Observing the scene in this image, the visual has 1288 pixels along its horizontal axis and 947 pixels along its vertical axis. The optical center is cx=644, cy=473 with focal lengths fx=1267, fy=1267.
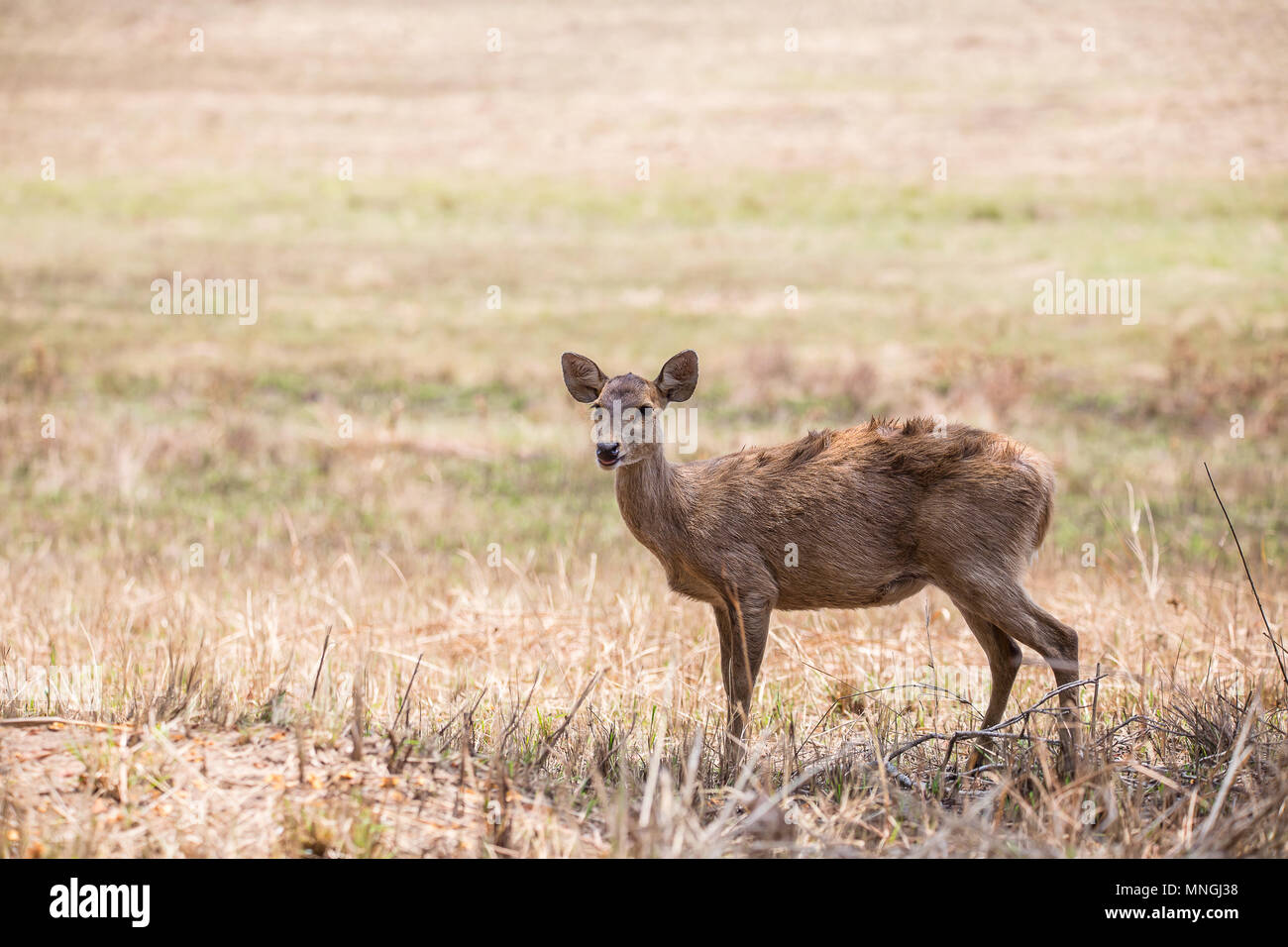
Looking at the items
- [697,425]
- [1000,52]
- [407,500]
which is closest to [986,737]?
[407,500]

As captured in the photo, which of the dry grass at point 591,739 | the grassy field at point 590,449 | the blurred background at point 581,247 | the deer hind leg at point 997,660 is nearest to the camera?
the dry grass at point 591,739

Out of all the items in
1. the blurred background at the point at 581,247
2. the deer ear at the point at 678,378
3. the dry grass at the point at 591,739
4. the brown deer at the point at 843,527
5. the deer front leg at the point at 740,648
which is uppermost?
the blurred background at the point at 581,247

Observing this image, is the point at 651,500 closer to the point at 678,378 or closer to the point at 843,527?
the point at 678,378

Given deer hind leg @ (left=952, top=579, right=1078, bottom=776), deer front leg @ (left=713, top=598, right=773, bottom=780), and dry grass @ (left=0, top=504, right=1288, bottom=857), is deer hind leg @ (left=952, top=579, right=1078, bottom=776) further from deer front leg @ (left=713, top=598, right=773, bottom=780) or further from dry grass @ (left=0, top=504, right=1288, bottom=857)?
deer front leg @ (left=713, top=598, right=773, bottom=780)

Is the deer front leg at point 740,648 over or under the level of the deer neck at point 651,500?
under

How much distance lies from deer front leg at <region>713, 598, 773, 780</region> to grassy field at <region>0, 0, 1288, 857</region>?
0.84 ft

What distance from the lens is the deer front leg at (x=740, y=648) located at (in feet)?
17.3

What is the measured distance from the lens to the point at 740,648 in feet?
18.1

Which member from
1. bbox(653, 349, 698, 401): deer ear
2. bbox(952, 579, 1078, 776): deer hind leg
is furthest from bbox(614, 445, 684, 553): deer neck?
bbox(952, 579, 1078, 776): deer hind leg

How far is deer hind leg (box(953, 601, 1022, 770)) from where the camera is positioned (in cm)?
559

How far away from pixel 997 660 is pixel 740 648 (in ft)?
3.91

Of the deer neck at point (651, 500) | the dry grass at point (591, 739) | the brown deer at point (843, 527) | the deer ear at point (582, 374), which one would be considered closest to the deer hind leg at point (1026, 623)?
the brown deer at point (843, 527)

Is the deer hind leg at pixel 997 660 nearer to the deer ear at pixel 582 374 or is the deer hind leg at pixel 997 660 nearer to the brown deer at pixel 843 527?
the brown deer at pixel 843 527
